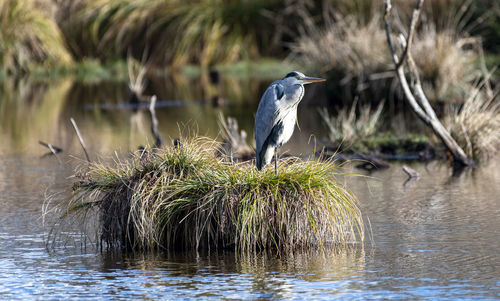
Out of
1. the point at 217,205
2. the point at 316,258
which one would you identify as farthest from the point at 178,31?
the point at 316,258

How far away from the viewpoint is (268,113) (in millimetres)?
8133

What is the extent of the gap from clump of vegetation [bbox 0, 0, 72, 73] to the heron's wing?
2492cm

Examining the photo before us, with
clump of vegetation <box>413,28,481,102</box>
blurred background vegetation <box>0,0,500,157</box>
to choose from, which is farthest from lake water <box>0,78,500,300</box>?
blurred background vegetation <box>0,0,500,157</box>

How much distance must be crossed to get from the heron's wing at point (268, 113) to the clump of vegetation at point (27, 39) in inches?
981

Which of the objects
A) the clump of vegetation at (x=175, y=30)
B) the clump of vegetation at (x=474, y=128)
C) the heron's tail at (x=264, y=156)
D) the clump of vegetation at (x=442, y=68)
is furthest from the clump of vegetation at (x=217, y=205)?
the clump of vegetation at (x=175, y=30)

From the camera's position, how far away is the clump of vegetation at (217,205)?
777 cm

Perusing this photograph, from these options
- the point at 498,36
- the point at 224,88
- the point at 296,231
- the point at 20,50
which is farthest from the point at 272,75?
the point at 296,231

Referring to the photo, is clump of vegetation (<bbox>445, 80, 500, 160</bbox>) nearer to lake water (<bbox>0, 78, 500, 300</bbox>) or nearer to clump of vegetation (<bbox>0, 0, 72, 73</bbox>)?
lake water (<bbox>0, 78, 500, 300</bbox>)

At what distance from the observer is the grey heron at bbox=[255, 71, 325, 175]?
26.5 feet

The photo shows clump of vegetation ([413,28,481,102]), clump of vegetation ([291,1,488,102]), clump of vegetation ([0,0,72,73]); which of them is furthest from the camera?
clump of vegetation ([0,0,72,73])

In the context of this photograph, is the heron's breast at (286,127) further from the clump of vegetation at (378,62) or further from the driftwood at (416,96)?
the clump of vegetation at (378,62)

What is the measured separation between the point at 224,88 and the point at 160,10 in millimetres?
7939

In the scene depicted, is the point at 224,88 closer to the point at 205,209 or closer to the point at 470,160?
the point at 470,160

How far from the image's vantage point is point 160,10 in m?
34.2
